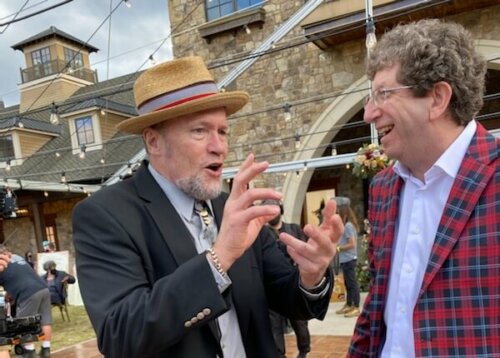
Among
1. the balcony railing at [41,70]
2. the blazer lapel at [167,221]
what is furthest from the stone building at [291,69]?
the balcony railing at [41,70]

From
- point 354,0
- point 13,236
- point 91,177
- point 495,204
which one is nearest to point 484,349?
point 495,204

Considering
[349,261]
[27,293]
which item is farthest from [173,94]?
[27,293]

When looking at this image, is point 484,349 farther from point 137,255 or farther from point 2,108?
point 2,108

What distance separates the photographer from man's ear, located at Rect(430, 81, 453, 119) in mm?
1381

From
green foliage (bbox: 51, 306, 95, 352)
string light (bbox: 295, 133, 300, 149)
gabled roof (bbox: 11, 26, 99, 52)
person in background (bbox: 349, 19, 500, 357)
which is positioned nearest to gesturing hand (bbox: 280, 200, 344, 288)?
person in background (bbox: 349, 19, 500, 357)

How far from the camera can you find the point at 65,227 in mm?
13984

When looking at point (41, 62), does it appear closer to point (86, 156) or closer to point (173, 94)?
point (86, 156)

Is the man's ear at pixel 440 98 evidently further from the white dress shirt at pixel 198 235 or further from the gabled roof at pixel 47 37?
the gabled roof at pixel 47 37

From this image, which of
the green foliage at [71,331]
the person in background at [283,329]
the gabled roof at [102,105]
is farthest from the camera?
the gabled roof at [102,105]

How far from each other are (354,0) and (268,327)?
25.5 ft

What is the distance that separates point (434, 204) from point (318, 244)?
0.41m

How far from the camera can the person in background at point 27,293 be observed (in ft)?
19.2

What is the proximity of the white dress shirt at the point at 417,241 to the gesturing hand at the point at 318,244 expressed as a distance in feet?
0.85

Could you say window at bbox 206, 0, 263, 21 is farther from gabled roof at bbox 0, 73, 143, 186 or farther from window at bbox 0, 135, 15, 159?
window at bbox 0, 135, 15, 159
